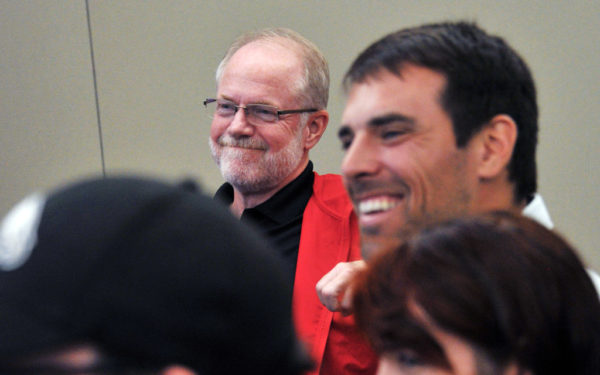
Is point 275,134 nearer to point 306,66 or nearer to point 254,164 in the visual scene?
point 254,164

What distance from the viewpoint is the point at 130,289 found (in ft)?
1.84

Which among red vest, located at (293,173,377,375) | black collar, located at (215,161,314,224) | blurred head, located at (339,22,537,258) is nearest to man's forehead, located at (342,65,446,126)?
blurred head, located at (339,22,537,258)

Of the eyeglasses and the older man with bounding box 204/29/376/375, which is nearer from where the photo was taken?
the older man with bounding box 204/29/376/375

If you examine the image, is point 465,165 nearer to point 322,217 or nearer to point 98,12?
point 322,217

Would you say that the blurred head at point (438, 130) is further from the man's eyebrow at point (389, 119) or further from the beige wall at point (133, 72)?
the beige wall at point (133, 72)

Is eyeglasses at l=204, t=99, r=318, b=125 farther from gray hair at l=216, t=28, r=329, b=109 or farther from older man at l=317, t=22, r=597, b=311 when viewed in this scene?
older man at l=317, t=22, r=597, b=311

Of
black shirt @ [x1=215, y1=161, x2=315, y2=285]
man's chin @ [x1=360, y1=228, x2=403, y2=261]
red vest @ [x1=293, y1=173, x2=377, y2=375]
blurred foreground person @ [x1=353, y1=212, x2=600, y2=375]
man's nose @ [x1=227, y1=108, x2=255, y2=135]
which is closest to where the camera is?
blurred foreground person @ [x1=353, y1=212, x2=600, y2=375]

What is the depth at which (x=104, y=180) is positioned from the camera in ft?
2.08

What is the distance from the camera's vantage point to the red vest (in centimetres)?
193

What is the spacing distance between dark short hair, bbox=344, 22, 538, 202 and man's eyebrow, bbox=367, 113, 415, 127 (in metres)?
0.08

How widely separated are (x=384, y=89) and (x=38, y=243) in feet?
3.22

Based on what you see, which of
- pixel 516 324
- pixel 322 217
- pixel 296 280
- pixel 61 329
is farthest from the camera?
pixel 322 217

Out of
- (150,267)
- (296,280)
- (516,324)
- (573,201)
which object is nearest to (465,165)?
(516,324)

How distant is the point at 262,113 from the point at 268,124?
4 cm
